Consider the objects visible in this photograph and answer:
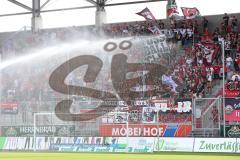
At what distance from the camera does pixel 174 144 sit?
28953 millimetres

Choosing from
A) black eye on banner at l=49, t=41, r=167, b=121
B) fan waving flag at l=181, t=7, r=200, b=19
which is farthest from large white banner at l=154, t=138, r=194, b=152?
fan waving flag at l=181, t=7, r=200, b=19

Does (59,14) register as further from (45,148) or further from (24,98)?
(45,148)

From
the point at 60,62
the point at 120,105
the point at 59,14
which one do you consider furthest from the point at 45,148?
the point at 59,14

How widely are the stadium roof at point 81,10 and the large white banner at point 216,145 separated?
16502mm

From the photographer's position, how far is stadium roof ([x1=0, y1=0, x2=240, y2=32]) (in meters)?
43.4

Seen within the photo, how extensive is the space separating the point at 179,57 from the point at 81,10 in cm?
1239

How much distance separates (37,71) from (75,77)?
4194mm

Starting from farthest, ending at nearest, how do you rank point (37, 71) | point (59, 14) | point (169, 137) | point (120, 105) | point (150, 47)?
point (59, 14) → point (37, 71) → point (150, 47) → point (120, 105) → point (169, 137)

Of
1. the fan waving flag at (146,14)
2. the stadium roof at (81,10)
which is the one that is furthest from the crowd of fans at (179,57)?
the stadium roof at (81,10)

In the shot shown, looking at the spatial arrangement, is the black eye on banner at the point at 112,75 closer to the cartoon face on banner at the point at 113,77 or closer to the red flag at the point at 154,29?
the cartoon face on banner at the point at 113,77

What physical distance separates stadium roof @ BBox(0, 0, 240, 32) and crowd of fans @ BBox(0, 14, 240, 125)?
1.29 metres

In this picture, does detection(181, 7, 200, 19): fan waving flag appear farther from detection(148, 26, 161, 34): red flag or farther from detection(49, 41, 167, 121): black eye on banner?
detection(49, 41, 167, 121): black eye on banner

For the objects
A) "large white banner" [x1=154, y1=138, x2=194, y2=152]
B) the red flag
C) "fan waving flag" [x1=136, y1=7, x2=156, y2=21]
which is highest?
"fan waving flag" [x1=136, y1=7, x2=156, y2=21]

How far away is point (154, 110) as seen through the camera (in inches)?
1298
